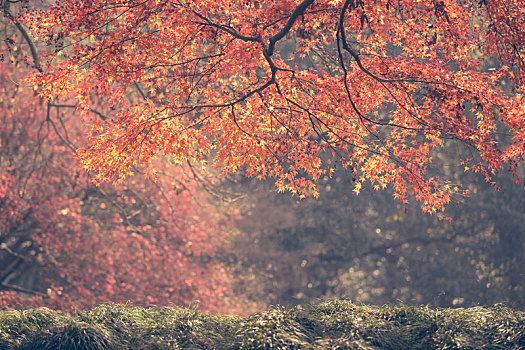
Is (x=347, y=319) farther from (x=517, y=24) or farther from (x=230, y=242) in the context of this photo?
(x=230, y=242)

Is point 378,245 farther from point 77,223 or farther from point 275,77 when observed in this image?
point 275,77

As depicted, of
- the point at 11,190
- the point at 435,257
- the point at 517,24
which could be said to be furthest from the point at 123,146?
the point at 435,257

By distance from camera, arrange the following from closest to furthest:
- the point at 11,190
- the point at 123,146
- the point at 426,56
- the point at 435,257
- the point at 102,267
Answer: the point at 123,146 → the point at 426,56 → the point at 11,190 → the point at 102,267 → the point at 435,257

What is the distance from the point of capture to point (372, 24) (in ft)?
27.9

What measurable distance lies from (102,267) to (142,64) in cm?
860

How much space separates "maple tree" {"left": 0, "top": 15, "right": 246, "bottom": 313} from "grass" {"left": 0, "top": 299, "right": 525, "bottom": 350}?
551 cm

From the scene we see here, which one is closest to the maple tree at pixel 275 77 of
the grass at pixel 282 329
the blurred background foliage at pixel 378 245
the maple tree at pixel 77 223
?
the grass at pixel 282 329

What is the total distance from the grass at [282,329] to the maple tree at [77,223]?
18.1 ft

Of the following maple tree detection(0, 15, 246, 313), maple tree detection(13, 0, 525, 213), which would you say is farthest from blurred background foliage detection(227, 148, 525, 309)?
maple tree detection(13, 0, 525, 213)

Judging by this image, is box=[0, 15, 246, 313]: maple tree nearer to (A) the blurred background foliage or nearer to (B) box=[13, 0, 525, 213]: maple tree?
(A) the blurred background foliage

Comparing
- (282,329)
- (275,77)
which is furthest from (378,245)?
(282,329)

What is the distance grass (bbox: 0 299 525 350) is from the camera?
7070mm

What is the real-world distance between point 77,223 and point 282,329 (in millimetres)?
9000

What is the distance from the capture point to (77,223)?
582 inches
